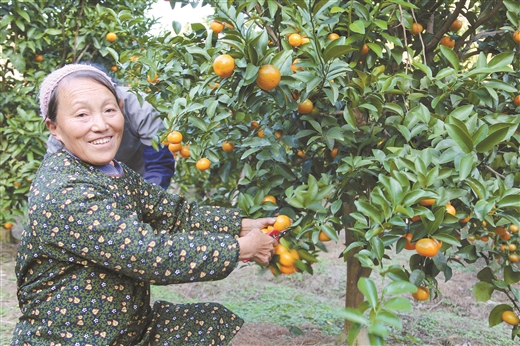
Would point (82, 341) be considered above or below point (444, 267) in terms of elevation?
below

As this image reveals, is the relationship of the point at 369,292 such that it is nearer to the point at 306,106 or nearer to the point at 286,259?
the point at 286,259

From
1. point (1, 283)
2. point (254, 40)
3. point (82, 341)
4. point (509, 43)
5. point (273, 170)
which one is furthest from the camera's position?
point (1, 283)

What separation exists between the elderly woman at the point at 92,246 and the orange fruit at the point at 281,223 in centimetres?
6

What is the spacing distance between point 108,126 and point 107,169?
0.54 ft

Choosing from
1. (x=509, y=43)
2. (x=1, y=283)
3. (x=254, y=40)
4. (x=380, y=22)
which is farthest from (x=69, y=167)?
(x=1, y=283)

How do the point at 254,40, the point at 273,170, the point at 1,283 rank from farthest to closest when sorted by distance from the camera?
the point at 1,283 → the point at 273,170 → the point at 254,40

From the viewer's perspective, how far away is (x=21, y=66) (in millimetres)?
3715

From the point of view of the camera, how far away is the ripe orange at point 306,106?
1672mm

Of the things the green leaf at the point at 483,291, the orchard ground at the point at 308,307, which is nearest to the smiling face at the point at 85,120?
the orchard ground at the point at 308,307

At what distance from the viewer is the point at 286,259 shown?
158 centimetres

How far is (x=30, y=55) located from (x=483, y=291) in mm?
3782

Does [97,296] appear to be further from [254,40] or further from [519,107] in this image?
[519,107]

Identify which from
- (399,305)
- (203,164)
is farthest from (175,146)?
(399,305)

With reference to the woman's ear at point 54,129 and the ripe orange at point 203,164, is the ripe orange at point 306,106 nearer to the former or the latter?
the ripe orange at point 203,164
